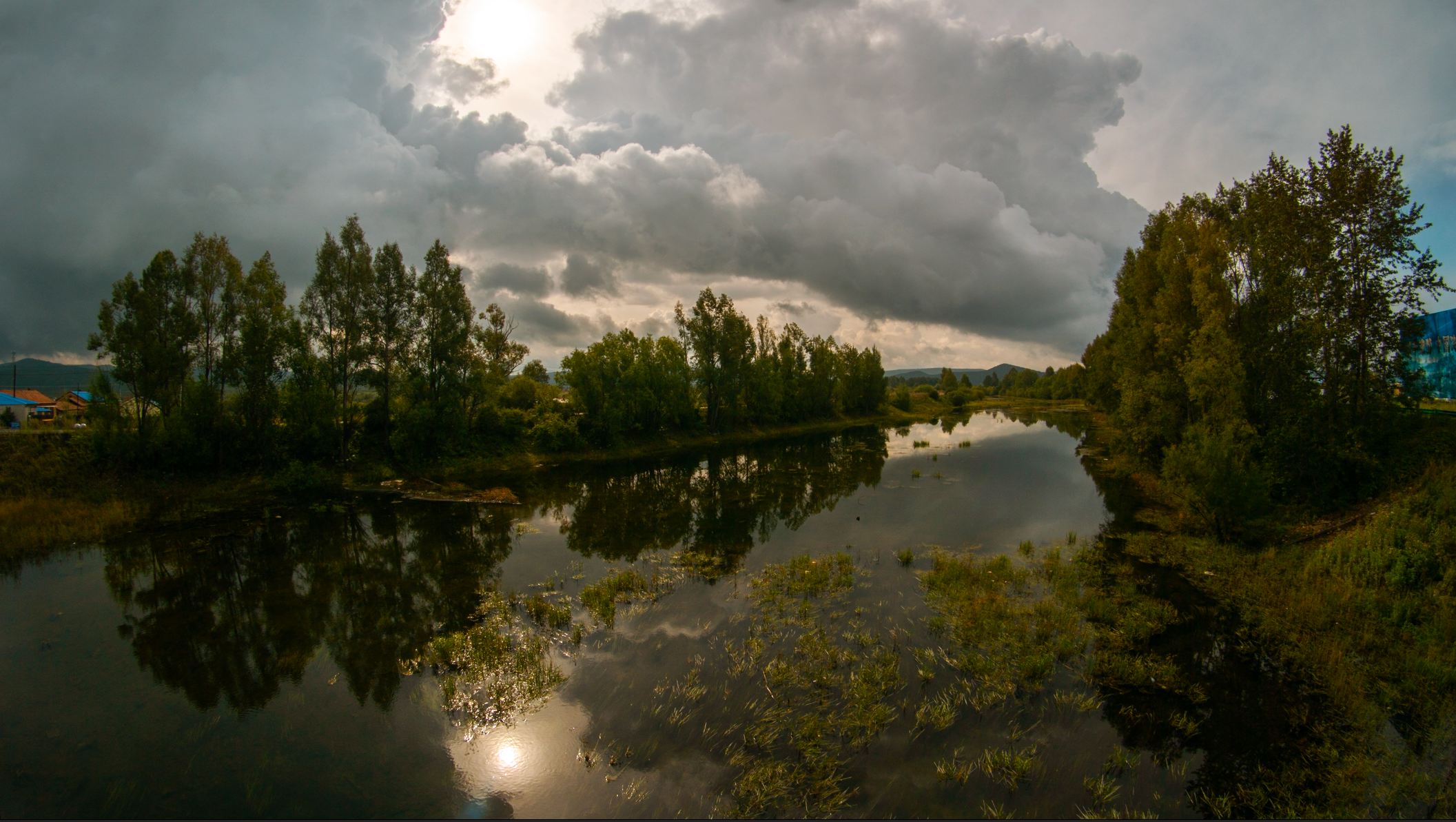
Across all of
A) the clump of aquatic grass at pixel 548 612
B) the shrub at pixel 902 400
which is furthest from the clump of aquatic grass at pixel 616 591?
the shrub at pixel 902 400

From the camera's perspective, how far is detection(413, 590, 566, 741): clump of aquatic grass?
10109 millimetres

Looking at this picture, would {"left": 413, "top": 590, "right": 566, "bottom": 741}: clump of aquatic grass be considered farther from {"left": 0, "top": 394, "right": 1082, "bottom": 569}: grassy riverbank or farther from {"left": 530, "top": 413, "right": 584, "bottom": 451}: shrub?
{"left": 530, "top": 413, "right": 584, "bottom": 451}: shrub

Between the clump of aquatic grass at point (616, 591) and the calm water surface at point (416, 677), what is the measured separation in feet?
1.42

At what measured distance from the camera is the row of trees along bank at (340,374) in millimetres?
29672

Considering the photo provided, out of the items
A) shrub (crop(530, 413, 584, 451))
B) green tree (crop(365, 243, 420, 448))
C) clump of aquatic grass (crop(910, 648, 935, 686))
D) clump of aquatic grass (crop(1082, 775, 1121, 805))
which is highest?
green tree (crop(365, 243, 420, 448))

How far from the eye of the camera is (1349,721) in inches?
355

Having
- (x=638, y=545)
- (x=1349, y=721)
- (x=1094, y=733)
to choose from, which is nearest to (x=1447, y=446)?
(x=1349, y=721)

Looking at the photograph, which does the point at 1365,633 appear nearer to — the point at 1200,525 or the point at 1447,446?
the point at 1200,525

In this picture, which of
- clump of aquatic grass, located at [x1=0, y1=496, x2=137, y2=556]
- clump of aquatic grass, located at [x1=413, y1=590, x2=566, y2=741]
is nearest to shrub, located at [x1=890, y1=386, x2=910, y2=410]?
clump of aquatic grass, located at [x1=413, y1=590, x2=566, y2=741]

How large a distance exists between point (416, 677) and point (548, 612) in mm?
3401

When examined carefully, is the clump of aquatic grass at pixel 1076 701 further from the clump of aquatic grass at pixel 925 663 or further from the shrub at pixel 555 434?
the shrub at pixel 555 434

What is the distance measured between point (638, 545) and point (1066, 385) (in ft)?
484

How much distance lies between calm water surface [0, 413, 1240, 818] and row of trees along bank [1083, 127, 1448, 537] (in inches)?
224

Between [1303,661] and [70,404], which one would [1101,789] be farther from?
[70,404]
